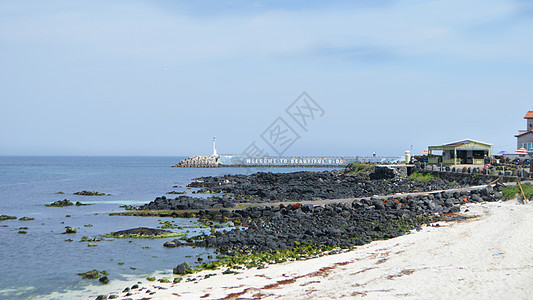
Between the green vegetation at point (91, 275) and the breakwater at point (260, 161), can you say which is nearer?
the green vegetation at point (91, 275)

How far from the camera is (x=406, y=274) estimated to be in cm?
1338

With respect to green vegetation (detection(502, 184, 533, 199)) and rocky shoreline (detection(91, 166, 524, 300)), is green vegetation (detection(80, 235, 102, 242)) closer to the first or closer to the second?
rocky shoreline (detection(91, 166, 524, 300))

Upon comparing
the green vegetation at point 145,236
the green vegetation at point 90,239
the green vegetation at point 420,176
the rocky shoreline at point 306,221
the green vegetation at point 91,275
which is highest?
the green vegetation at point 420,176

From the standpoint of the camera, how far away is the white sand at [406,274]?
11.6 meters

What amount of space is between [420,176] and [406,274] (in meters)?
39.9

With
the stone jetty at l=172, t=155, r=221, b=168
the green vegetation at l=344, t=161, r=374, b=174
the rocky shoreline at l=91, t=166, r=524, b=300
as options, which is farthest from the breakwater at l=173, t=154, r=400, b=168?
the rocky shoreline at l=91, t=166, r=524, b=300

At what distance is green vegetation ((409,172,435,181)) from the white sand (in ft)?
99.2

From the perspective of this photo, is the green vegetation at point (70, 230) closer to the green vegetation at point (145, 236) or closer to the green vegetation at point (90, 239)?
the green vegetation at point (90, 239)

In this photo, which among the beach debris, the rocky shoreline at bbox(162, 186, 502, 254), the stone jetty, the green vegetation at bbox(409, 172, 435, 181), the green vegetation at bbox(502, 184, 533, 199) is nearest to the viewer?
the beach debris

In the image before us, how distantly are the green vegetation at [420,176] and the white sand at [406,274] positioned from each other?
30.2 metres

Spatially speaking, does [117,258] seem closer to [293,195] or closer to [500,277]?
[500,277]

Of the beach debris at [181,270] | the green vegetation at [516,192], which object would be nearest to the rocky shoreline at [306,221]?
the green vegetation at [516,192]

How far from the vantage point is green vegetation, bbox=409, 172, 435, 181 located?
49059mm

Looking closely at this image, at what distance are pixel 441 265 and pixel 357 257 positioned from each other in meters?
3.22
